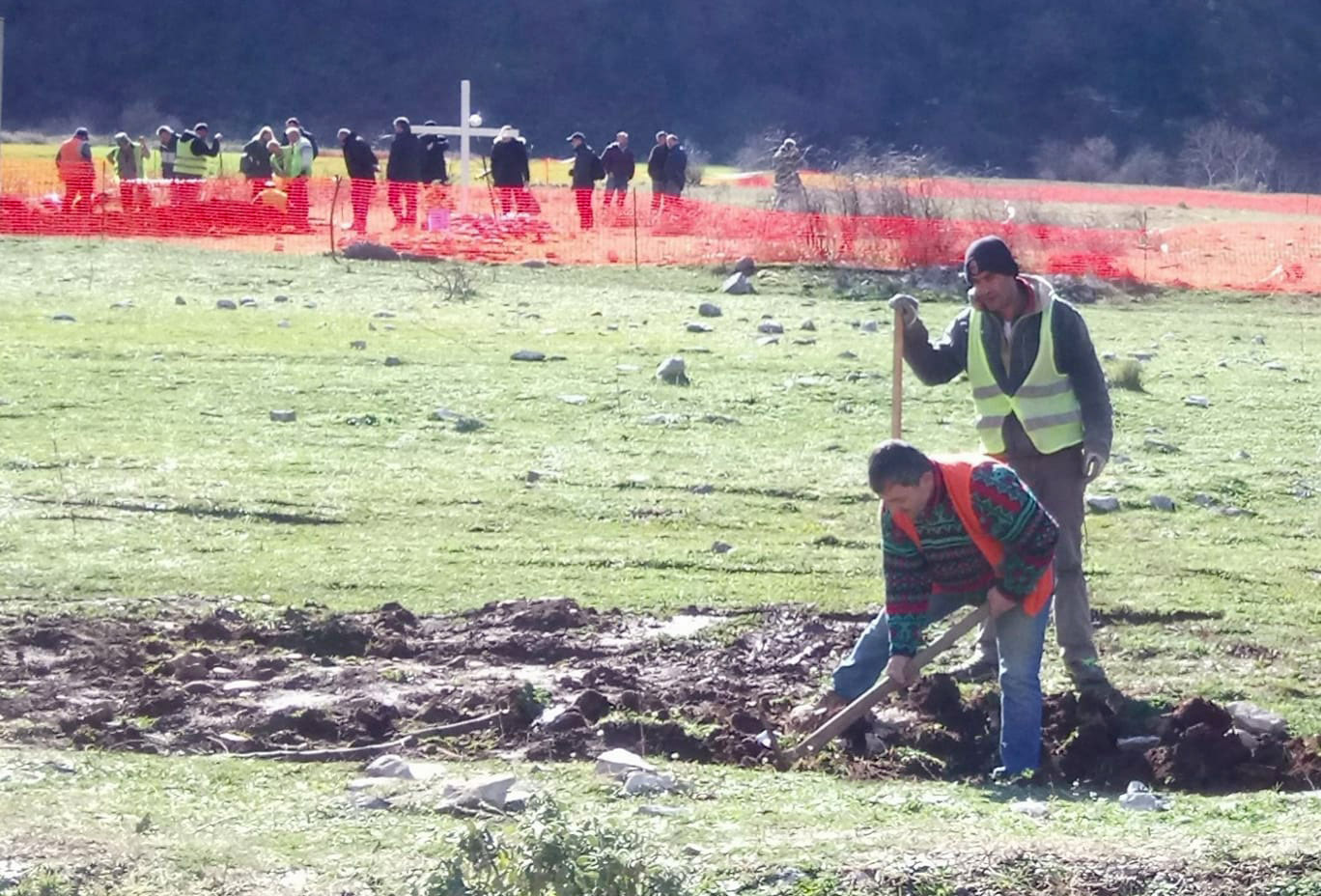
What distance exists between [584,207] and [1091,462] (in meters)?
22.9

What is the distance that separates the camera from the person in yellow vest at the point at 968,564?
663 centimetres

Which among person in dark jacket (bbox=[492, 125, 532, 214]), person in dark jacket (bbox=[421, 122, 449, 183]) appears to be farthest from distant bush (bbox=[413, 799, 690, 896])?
person in dark jacket (bbox=[421, 122, 449, 183])

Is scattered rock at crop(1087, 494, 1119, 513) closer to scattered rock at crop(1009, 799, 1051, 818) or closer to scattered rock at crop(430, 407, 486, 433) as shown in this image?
scattered rock at crop(430, 407, 486, 433)

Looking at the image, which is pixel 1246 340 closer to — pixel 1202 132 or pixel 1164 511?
pixel 1164 511

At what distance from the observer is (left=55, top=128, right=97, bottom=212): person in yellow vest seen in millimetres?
29062

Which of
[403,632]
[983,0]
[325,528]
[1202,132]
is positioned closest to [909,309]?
[403,632]

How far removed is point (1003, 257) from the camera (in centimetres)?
763

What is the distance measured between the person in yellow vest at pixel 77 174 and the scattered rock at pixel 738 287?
10.5m

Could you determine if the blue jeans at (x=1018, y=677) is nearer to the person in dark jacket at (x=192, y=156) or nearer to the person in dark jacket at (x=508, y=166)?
the person in dark jacket at (x=508, y=166)

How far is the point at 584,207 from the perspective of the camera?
30.3 meters

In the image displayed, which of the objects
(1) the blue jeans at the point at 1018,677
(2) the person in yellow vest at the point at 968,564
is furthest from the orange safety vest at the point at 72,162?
(1) the blue jeans at the point at 1018,677

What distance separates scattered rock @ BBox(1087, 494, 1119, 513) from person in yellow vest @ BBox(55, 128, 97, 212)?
20.7 meters

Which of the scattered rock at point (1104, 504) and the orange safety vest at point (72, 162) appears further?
the orange safety vest at point (72, 162)

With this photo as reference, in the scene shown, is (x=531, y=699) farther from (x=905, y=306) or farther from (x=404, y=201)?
(x=404, y=201)
